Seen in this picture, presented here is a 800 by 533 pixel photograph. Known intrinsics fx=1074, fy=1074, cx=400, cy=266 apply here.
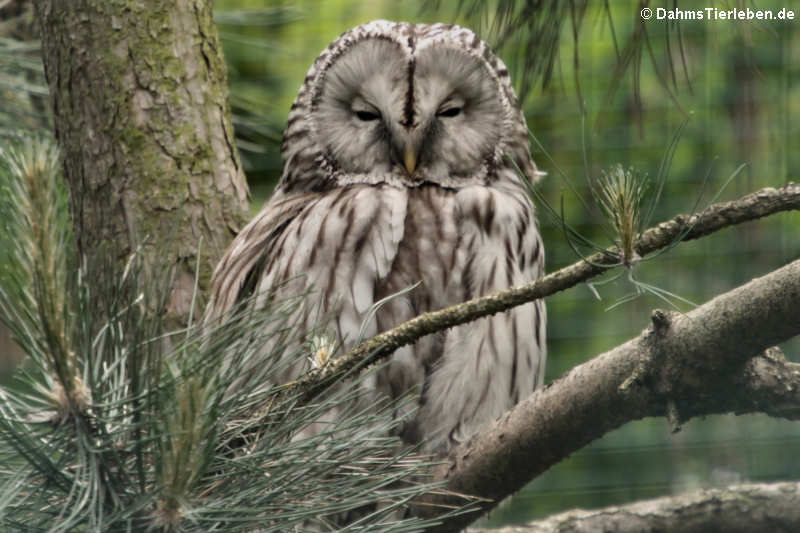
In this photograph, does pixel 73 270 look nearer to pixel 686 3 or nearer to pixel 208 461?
pixel 208 461

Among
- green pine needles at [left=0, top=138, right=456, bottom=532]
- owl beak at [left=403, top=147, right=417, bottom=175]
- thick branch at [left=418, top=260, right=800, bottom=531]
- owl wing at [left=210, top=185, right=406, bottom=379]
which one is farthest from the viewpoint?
owl beak at [left=403, top=147, right=417, bottom=175]

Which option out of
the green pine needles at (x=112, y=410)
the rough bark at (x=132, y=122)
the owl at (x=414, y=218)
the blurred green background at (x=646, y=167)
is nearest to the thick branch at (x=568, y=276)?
the green pine needles at (x=112, y=410)

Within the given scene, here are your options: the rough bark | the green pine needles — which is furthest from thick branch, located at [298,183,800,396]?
the rough bark

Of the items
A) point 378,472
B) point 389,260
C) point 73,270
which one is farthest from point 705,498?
point 73,270

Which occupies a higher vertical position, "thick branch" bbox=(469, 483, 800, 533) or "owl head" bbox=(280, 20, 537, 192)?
"owl head" bbox=(280, 20, 537, 192)

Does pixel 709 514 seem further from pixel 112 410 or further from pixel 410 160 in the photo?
pixel 112 410

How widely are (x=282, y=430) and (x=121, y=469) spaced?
13 cm

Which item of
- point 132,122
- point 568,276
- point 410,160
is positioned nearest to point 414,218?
point 410,160

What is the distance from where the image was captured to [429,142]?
4.85 feet

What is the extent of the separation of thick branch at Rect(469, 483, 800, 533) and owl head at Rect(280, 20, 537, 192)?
49cm

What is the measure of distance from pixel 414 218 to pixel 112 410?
76 cm

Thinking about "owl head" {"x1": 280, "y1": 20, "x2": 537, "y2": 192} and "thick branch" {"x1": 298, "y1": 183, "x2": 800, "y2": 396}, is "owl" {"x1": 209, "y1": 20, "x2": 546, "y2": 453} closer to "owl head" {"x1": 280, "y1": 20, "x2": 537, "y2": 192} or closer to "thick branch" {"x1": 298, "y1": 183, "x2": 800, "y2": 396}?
"owl head" {"x1": 280, "y1": 20, "x2": 537, "y2": 192}

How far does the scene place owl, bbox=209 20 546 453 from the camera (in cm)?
133

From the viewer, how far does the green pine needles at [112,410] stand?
62 centimetres
